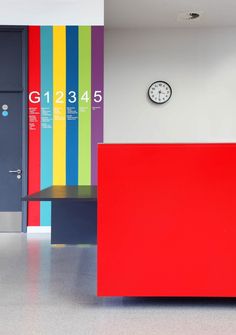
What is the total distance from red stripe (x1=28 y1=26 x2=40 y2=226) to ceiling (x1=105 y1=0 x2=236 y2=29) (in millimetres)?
1000

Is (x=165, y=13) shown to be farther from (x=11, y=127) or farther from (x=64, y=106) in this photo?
(x=11, y=127)

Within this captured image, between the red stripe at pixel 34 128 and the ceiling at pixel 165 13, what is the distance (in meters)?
1.00

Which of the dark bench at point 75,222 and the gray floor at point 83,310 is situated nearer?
the gray floor at point 83,310

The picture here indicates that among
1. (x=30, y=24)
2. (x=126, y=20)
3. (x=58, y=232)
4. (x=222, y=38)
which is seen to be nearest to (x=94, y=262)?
(x=58, y=232)

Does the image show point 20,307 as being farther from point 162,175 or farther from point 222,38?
point 222,38

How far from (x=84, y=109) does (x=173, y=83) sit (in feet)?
5.90

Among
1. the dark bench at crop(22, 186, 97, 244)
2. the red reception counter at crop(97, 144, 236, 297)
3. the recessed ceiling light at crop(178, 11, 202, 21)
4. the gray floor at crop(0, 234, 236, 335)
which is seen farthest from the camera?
the recessed ceiling light at crop(178, 11, 202, 21)

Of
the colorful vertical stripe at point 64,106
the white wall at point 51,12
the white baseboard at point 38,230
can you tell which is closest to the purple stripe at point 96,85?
the colorful vertical stripe at point 64,106

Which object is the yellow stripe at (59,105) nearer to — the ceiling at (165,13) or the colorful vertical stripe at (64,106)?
the colorful vertical stripe at (64,106)

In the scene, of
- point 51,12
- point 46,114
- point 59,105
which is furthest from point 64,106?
point 51,12

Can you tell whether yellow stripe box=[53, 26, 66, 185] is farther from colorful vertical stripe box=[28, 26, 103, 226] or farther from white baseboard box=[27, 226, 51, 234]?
white baseboard box=[27, 226, 51, 234]

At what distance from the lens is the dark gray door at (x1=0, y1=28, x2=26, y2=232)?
5.72m

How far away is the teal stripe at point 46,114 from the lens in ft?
18.5

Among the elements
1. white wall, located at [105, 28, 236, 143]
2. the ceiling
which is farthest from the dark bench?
the ceiling
